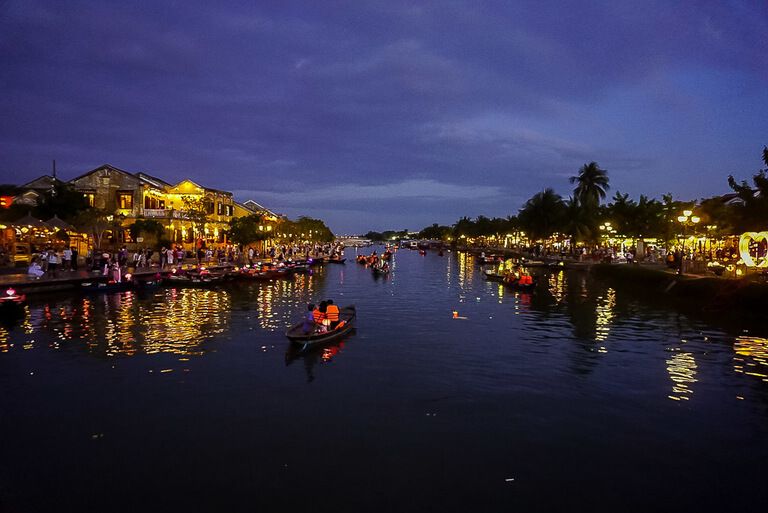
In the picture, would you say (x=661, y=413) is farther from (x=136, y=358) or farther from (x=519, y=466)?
(x=136, y=358)

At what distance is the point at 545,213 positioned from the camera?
99.6 metres

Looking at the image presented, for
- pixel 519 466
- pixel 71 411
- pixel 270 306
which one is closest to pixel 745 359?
pixel 519 466

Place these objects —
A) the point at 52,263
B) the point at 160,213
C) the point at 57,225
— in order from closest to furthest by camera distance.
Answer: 1. the point at 52,263
2. the point at 57,225
3. the point at 160,213

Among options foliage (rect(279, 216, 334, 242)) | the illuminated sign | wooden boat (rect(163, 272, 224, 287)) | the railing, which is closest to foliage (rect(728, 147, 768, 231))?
the illuminated sign

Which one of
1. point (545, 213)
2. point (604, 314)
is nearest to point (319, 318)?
point (604, 314)

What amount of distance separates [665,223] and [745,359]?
136ft

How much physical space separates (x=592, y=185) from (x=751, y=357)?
77591 mm

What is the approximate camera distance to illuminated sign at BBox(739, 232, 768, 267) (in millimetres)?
33344

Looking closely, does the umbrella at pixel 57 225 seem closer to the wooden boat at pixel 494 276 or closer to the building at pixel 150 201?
the building at pixel 150 201

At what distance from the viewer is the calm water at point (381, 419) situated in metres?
10.5

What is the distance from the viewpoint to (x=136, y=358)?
20516 millimetres

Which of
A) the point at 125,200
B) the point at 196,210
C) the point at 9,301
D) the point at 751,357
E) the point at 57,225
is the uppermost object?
the point at 125,200

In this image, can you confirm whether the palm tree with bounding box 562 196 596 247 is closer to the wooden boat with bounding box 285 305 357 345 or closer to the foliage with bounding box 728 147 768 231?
the foliage with bounding box 728 147 768 231

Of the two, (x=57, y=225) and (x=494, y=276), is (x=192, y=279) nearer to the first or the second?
(x=57, y=225)
